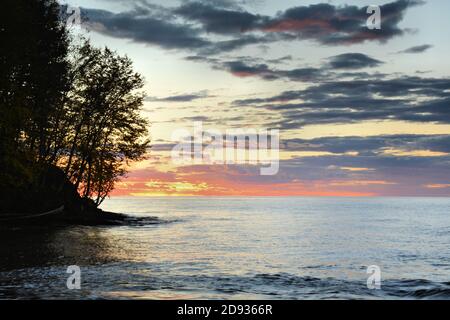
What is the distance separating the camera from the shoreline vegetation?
37688mm

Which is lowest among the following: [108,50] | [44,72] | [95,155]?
[95,155]

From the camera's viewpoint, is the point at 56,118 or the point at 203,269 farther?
the point at 56,118

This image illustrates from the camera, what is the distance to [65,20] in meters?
50.9

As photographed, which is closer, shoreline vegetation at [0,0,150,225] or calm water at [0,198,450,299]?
calm water at [0,198,450,299]

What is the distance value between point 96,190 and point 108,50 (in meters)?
16.3

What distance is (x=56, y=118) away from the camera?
50.9 metres

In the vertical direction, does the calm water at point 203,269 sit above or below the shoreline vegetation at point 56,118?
below

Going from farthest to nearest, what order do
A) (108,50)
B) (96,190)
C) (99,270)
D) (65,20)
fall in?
(96,190) < (108,50) < (65,20) < (99,270)

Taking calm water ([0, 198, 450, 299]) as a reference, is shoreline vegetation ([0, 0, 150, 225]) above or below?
above

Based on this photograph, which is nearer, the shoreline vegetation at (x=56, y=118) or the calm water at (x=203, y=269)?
the calm water at (x=203, y=269)

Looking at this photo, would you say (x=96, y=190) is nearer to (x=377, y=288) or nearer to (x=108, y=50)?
(x=108, y=50)

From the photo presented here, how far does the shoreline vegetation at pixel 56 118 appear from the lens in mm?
37688

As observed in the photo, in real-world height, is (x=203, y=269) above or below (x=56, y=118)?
below
